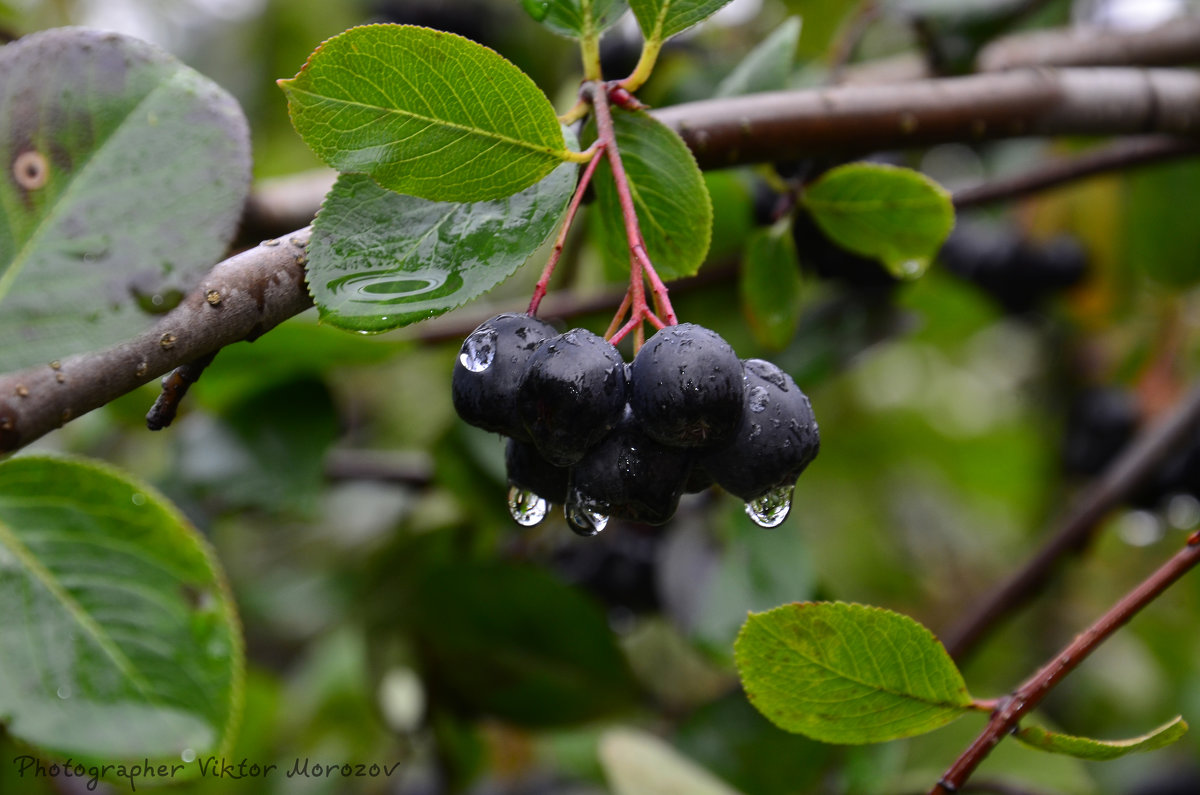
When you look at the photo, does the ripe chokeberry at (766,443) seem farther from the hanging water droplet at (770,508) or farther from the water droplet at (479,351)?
the water droplet at (479,351)

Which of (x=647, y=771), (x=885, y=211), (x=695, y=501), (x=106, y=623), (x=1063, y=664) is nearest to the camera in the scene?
(x=1063, y=664)

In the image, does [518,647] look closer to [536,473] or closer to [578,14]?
[536,473]

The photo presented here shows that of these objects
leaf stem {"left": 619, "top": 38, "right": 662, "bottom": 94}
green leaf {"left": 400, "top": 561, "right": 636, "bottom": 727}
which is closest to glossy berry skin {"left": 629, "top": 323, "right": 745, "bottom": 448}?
leaf stem {"left": 619, "top": 38, "right": 662, "bottom": 94}

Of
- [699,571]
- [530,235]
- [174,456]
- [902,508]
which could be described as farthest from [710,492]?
[902,508]

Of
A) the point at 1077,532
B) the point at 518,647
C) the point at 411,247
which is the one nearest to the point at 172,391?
the point at 411,247

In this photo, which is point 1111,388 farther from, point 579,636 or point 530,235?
point 530,235

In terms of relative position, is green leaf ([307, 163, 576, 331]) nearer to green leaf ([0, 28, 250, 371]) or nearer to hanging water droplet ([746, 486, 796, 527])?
green leaf ([0, 28, 250, 371])
